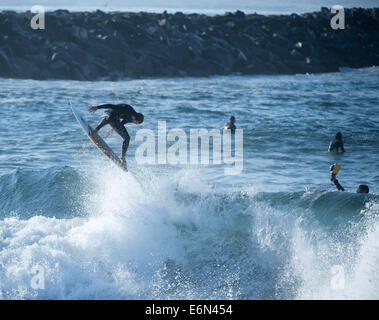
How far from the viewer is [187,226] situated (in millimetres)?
10242

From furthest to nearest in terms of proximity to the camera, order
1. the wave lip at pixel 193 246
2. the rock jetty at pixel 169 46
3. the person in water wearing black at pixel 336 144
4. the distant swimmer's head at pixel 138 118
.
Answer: the rock jetty at pixel 169 46
the person in water wearing black at pixel 336 144
the distant swimmer's head at pixel 138 118
the wave lip at pixel 193 246

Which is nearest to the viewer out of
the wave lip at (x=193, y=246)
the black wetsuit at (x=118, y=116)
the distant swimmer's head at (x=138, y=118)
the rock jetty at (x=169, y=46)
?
the wave lip at (x=193, y=246)

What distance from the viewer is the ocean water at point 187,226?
8477 millimetres

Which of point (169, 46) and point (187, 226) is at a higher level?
point (169, 46)

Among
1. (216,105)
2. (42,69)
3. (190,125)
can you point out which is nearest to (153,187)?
(190,125)

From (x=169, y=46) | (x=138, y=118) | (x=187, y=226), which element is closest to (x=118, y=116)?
(x=138, y=118)

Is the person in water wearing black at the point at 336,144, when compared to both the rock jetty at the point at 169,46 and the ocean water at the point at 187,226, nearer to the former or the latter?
the ocean water at the point at 187,226

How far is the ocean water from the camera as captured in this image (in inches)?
334

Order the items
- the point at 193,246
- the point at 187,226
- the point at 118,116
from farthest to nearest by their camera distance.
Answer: the point at 118,116, the point at 187,226, the point at 193,246

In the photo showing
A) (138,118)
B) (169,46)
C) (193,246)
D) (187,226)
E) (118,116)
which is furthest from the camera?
(169,46)

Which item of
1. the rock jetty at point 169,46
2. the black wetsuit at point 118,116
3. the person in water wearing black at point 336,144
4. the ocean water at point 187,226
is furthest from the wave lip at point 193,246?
the rock jetty at point 169,46

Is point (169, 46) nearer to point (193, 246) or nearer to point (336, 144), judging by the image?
point (336, 144)

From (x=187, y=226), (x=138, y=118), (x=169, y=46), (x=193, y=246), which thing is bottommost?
(x=193, y=246)

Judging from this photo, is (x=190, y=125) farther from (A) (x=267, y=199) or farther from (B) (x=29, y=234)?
(B) (x=29, y=234)
